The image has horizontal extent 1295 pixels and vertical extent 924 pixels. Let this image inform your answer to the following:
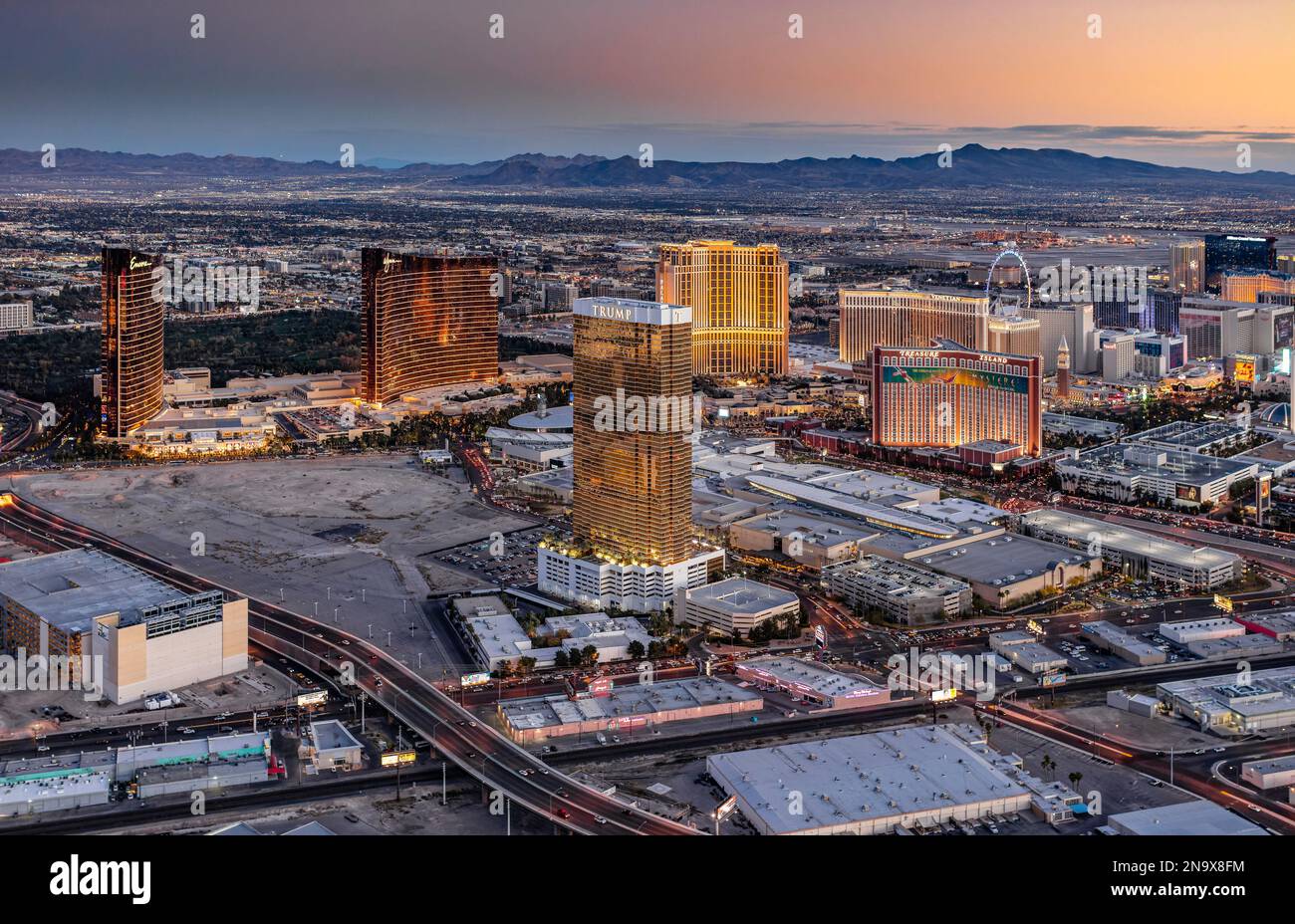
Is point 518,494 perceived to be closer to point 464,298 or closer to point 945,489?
point 945,489

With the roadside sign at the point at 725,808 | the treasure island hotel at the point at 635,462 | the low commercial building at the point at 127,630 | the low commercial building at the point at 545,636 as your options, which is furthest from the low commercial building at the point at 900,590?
the low commercial building at the point at 127,630

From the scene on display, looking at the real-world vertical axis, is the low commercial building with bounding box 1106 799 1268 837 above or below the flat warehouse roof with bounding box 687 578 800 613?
below

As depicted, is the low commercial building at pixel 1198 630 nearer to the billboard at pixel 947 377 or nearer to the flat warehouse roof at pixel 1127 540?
the flat warehouse roof at pixel 1127 540

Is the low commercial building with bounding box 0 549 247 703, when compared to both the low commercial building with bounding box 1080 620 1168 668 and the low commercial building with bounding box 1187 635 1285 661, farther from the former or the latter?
the low commercial building with bounding box 1187 635 1285 661

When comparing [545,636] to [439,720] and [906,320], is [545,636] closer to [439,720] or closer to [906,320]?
[439,720]

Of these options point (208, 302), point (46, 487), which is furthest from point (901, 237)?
point (46, 487)

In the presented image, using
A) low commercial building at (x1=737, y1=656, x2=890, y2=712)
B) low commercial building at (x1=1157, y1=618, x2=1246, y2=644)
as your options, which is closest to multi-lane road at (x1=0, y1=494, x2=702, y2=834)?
low commercial building at (x1=737, y1=656, x2=890, y2=712)

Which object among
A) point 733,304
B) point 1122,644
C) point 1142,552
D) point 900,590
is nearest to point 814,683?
point 900,590
